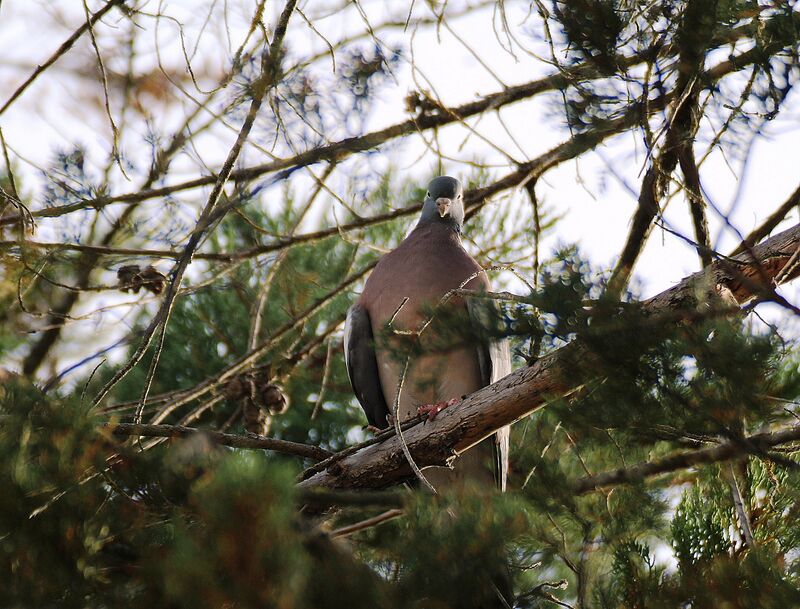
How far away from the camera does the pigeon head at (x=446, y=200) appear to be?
415cm

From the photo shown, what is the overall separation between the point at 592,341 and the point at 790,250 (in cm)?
83

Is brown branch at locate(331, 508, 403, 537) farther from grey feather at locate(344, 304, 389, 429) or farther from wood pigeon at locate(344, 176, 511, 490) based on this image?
grey feather at locate(344, 304, 389, 429)

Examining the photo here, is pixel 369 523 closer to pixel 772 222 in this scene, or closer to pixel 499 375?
pixel 499 375

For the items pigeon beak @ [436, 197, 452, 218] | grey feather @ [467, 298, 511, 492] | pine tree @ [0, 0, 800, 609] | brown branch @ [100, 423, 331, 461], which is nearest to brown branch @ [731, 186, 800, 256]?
pine tree @ [0, 0, 800, 609]

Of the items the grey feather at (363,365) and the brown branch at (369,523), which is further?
the grey feather at (363,365)

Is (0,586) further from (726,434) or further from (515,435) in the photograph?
(515,435)

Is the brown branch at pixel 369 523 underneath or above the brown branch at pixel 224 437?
underneath

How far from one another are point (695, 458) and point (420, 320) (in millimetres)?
1818

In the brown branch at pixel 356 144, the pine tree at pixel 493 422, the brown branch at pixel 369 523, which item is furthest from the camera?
the brown branch at pixel 356 144

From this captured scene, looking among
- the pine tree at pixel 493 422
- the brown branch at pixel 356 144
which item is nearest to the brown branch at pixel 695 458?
the pine tree at pixel 493 422

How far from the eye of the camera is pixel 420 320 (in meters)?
3.76

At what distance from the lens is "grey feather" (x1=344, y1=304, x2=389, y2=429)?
4.05 m

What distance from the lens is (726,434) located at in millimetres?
1878

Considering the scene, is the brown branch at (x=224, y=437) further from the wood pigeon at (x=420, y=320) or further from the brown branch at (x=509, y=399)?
the wood pigeon at (x=420, y=320)
